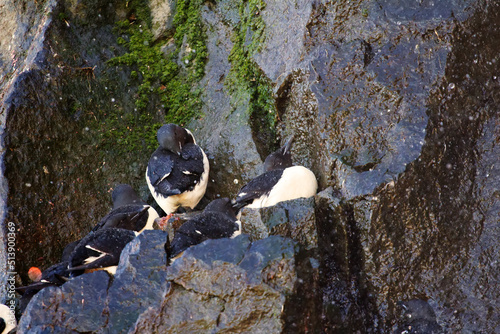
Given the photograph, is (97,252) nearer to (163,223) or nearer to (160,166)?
(163,223)

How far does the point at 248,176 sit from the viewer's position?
7277 millimetres

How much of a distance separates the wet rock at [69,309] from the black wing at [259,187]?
2218 millimetres

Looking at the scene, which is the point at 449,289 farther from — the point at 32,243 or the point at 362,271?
the point at 32,243

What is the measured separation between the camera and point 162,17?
8.52 meters

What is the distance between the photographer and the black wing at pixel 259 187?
6.23 metres

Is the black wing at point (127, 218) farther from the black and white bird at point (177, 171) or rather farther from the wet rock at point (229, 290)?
the wet rock at point (229, 290)

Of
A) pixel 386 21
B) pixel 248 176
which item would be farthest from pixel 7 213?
pixel 386 21

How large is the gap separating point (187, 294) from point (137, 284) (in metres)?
0.41

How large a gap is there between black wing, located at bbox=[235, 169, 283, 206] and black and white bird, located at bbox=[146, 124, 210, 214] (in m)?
0.90

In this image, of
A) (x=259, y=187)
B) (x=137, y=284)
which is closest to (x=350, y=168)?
(x=259, y=187)

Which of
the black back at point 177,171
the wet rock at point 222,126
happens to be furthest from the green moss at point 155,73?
the black back at point 177,171

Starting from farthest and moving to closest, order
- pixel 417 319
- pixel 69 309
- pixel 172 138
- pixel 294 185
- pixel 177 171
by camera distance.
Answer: pixel 172 138
pixel 177 171
pixel 294 185
pixel 417 319
pixel 69 309

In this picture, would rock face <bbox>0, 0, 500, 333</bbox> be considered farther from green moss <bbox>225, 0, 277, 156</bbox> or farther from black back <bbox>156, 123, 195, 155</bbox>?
black back <bbox>156, 123, 195, 155</bbox>

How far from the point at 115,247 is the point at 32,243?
1.83 metres
